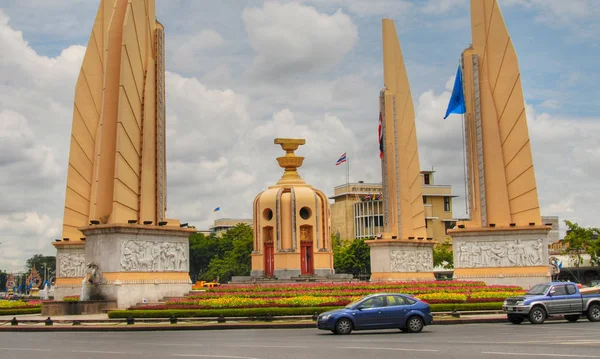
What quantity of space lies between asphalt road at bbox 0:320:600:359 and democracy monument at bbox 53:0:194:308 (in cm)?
853

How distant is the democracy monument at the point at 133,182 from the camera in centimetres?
3052

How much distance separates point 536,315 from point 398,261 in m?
23.0

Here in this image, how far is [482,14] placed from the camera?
126ft

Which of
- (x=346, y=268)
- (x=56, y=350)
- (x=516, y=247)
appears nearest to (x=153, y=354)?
(x=56, y=350)

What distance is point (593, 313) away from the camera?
2277 centimetres

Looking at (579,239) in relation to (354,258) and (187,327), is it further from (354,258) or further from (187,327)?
(187,327)

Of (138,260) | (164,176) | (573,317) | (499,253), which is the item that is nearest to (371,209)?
(499,253)

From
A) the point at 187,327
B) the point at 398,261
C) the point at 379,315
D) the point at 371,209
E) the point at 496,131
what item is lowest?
the point at 187,327

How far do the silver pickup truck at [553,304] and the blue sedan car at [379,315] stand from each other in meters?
3.88

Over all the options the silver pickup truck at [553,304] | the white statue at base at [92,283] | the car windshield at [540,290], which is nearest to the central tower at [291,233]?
the white statue at base at [92,283]

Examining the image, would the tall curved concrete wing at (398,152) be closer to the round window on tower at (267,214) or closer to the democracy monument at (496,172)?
the round window on tower at (267,214)

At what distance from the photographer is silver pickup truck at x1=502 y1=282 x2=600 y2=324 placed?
22312mm

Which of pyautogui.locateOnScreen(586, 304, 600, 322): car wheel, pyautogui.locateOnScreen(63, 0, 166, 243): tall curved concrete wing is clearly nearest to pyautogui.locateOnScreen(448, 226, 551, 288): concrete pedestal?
pyautogui.locateOnScreen(586, 304, 600, 322): car wheel

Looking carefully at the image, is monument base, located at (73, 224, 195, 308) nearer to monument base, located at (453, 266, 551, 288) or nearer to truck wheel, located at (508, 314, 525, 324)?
monument base, located at (453, 266, 551, 288)
